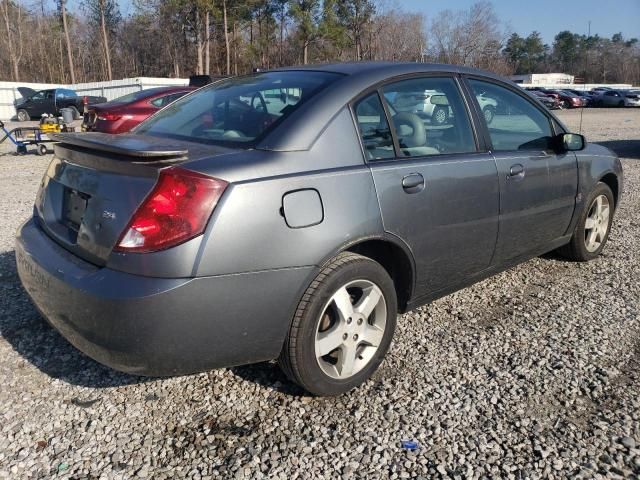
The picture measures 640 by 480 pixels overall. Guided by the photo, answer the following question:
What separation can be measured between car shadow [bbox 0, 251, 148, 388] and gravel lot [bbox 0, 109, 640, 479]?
11 mm

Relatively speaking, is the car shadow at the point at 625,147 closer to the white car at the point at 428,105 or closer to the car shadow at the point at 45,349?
the white car at the point at 428,105

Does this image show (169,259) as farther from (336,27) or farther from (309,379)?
(336,27)

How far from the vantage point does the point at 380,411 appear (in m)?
2.62

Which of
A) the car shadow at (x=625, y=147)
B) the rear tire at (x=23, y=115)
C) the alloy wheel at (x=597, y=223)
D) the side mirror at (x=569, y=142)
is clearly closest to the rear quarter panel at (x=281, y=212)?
the side mirror at (x=569, y=142)

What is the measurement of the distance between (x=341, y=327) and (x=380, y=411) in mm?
435

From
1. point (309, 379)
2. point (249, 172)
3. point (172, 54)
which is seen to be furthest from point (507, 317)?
point (172, 54)

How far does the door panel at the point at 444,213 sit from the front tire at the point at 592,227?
1.43 metres

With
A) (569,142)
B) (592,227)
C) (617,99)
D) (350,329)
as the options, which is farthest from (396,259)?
(617,99)

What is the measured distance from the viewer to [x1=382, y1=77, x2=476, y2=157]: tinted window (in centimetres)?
297

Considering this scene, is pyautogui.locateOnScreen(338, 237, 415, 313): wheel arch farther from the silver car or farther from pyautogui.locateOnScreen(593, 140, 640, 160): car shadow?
the silver car

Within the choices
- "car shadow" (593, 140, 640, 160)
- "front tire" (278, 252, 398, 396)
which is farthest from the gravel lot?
"car shadow" (593, 140, 640, 160)

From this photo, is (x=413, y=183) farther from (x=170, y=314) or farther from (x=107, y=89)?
(x=107, y=89)

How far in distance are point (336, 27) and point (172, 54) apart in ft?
55.5

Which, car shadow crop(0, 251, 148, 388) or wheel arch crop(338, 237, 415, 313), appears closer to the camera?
wheel arch crop(338, 237, 415, 313)
